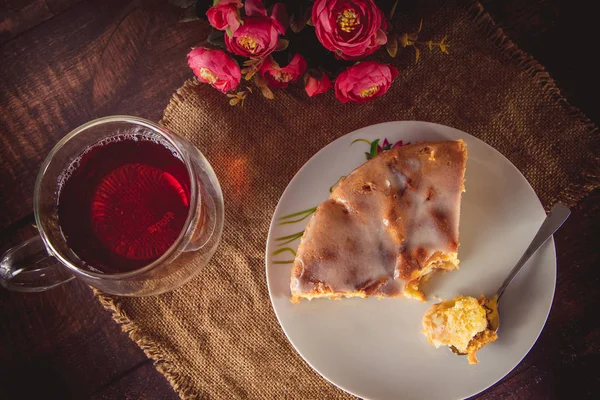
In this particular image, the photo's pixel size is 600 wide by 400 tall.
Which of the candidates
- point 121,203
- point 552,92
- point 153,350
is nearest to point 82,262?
point 121,203

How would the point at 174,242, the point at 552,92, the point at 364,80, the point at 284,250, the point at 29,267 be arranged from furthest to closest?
the point at 552,92 → the point at 284,250 → the point at 364,80 → the point at 29,267 → the point at 174,242

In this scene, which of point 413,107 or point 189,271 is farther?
point 413,107

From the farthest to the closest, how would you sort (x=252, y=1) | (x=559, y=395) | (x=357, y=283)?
1. (x=559, y=395)
2. (x=357, y=283)
3. (x=252, y=1)

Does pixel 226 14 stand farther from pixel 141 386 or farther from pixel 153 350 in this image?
pixel 141 386

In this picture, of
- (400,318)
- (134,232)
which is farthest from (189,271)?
(400,318)

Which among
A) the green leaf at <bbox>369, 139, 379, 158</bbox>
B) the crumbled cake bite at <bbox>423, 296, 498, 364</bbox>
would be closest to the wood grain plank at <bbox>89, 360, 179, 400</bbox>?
the crumbled cake bite at <bbox>423, 296, 498, 364</bbox>

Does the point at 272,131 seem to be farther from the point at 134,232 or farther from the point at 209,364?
the point at 209,364

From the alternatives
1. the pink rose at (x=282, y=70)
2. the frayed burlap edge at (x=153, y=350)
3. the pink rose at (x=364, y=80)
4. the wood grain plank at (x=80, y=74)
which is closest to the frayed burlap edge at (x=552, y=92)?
the pink rose at (x=364, y=80)

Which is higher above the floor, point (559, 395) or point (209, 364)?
point (209, 364)
